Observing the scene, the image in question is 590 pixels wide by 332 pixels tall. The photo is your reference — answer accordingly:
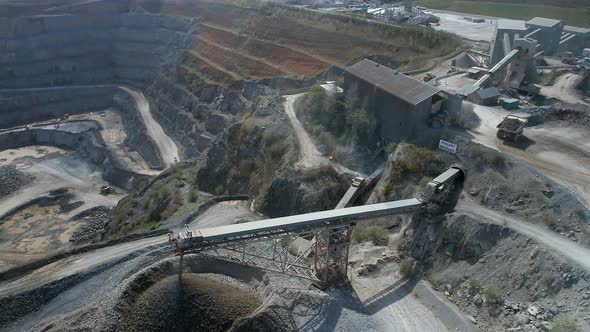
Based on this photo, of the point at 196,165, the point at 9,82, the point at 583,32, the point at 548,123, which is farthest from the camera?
the point at 9,82

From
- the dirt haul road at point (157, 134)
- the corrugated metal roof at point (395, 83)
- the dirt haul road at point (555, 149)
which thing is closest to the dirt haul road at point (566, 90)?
the dirt haul road at point (555, 149)

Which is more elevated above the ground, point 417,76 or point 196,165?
point 417,76

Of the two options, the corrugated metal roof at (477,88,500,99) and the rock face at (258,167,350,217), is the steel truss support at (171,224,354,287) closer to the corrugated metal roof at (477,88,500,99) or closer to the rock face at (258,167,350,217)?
the rock face at (258,167,350,217)

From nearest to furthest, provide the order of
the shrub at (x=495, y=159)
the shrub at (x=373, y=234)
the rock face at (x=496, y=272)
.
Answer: the rock face at (x=496, y=272), the shrub at (x=373, y=234), the shrub at (x=495, y=159)

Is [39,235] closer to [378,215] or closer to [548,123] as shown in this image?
[378,215]

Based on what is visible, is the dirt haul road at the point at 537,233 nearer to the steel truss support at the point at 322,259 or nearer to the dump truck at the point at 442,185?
the dump truck at the point at 442,185

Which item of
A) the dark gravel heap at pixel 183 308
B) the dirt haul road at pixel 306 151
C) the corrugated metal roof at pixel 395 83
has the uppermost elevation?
the corrugated metal roof at pixel 395 83

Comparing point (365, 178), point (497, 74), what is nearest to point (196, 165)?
point (365, 178)
